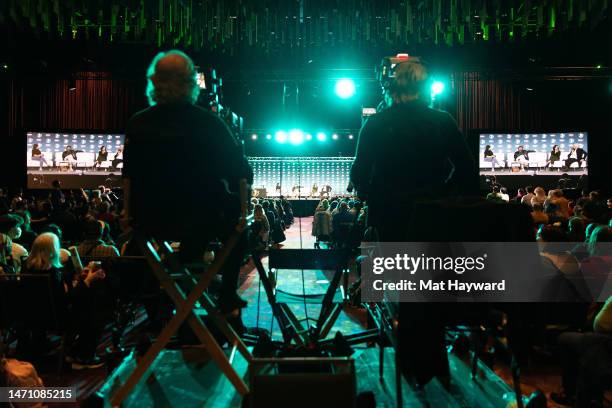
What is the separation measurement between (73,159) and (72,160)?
0.04 metres

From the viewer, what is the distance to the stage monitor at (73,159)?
48.3ft

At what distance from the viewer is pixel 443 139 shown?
2.42 m

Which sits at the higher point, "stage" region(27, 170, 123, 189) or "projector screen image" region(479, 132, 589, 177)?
"projector screen image" region(479, 132, 589, 177)

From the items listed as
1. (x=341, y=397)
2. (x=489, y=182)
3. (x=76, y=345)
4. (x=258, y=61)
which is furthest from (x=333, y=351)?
(x=489, y=182)

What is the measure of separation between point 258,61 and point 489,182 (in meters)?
7.51

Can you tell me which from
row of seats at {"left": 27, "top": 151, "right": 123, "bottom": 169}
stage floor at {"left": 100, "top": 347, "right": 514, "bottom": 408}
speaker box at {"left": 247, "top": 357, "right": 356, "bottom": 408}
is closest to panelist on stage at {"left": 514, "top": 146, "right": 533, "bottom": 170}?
row of seats at {"left": 27, "top": 151, "right": 123, "bottom": 169}

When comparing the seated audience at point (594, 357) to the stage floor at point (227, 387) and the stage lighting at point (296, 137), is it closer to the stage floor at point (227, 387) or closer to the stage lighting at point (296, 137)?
the stage floor at point (227, 387)

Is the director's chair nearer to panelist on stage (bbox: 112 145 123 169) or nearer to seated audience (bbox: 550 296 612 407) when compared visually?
seated audience (bbox: 550 296 612 407)

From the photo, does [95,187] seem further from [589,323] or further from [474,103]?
[589,323]

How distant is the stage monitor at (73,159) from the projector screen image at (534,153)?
11286 millimetres

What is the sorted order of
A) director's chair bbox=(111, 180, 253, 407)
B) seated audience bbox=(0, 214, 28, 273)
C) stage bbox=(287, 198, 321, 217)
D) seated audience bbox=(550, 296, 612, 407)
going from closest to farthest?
director's chair bbox=(111, 180, 253, 407)
seated audience bbox=(550, 296, 612, 407)
seated audience bbox=(0, 214, 28, 273)
stage bbox=(287, 198, 321, 217)

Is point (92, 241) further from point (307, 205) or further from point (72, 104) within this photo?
point (307, 205)

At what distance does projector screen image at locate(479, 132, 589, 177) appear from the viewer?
14.7m

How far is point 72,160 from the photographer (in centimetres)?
1496
